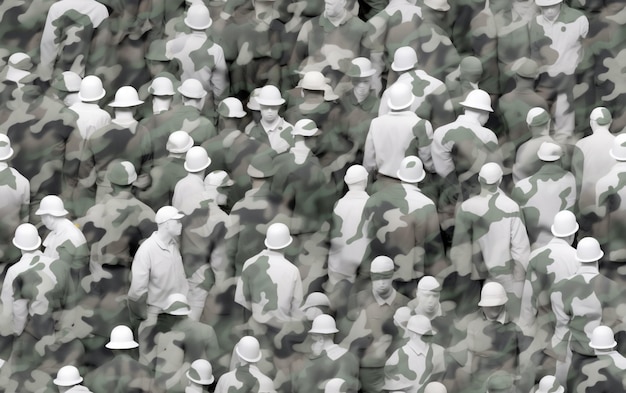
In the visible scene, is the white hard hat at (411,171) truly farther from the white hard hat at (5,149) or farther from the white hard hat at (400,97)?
the white hard hat at (5,149)

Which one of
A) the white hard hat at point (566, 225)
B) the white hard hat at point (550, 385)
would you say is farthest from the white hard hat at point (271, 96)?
the white hard hat at point (550, 385)

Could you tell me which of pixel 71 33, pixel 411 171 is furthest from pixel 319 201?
pixel 71 33

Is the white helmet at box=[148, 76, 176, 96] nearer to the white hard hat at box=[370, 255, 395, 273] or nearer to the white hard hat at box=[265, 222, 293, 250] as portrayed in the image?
the white hard hat at box=[265, 222, 293, 250]

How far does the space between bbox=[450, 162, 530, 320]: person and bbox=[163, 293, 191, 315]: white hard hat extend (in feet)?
8.81

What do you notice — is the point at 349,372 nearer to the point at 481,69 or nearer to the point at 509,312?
the point at 509,312

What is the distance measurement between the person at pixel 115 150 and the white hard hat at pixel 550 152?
152 inches

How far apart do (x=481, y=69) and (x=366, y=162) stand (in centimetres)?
167

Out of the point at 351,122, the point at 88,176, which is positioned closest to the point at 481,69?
the point at 351,122

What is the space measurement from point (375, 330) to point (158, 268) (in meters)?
2.11

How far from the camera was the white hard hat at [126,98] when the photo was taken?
2522cm

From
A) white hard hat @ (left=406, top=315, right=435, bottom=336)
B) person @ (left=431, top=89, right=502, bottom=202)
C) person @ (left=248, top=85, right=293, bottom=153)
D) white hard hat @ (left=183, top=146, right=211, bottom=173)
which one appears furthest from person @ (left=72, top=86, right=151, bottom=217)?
white hard hat @ (left=406, top=315, right=435, bottom=336)

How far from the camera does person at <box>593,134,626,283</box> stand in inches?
959

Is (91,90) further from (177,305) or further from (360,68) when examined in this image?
(177,305)

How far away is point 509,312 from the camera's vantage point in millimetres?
24125
